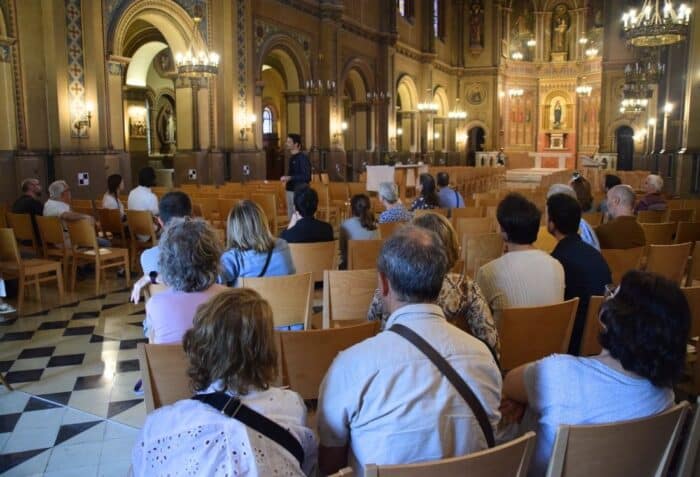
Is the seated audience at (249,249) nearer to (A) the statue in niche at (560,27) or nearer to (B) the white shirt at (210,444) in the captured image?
(B) the white shirt at (210,444)

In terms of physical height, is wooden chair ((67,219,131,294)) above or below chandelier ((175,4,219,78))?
below

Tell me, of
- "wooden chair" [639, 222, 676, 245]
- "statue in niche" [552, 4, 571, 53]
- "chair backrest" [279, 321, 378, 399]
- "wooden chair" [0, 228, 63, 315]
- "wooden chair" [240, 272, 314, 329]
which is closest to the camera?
"chair backrest" [279, 321, 378, 399]

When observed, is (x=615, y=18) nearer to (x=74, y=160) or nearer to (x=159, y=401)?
(x=74, y=160)

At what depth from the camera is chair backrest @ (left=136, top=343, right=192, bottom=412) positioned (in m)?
2.27

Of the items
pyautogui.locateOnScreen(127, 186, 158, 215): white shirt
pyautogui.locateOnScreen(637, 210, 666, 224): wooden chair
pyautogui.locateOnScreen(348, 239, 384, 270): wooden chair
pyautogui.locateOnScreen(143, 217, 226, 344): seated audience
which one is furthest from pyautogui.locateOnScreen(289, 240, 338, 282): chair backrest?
pyautogui.locateOnScreen(637, 210, 666, 224): wooden chair

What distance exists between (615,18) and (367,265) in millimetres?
22346

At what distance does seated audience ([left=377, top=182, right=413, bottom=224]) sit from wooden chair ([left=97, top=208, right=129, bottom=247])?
3316 millimetres

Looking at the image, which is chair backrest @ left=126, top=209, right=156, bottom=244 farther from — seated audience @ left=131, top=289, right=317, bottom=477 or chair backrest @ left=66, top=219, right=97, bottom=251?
seated audience @ left=131, top=289, right=317, bottom=477

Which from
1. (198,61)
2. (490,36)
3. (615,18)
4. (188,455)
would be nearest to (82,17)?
(198,61)

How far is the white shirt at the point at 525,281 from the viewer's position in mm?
3133

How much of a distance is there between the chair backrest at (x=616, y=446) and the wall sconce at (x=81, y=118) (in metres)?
10.8

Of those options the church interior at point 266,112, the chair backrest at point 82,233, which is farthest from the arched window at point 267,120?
the chair backrest at point 82,233

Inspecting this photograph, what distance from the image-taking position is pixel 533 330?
2857 mm

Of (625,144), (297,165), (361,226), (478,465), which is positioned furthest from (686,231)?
(625,144)
